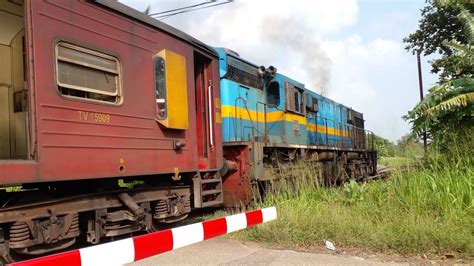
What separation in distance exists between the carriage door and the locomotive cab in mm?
2952

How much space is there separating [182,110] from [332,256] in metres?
2.88

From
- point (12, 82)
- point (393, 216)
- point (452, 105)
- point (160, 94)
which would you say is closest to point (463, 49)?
point (452, 105)

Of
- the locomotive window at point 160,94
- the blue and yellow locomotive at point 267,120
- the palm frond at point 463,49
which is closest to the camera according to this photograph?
the locomotive window at point 160,94

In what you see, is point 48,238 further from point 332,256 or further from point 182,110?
point 332,256

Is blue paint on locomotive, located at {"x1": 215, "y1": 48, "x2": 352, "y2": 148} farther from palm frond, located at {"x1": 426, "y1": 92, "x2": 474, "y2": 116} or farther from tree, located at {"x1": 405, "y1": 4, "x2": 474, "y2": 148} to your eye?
palm frond, located at {"x1": 426, "y1": 92, "x2": 474, "y2": 116}

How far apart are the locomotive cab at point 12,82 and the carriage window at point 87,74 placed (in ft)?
2.45

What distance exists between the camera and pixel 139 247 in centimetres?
318

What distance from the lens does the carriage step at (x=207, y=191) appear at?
Result: 283 inches

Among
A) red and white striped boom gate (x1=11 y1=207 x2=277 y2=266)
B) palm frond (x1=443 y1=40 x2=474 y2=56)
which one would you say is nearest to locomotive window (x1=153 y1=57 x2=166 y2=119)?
red and white striped boom gate (x1=11 y1=207 x2=277 y2=266)

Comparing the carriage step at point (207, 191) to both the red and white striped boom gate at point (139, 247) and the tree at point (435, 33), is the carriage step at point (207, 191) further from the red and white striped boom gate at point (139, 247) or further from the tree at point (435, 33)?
the tree at point (435, 33)

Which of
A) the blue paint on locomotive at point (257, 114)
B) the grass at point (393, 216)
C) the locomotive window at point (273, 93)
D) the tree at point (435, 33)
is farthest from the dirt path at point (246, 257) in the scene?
the tree at point (435, 33)

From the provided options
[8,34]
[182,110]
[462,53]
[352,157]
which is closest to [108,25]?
[8,34]

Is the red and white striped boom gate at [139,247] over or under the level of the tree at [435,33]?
under

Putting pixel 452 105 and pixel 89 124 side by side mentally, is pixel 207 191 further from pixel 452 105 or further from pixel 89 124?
pixel 452 105
